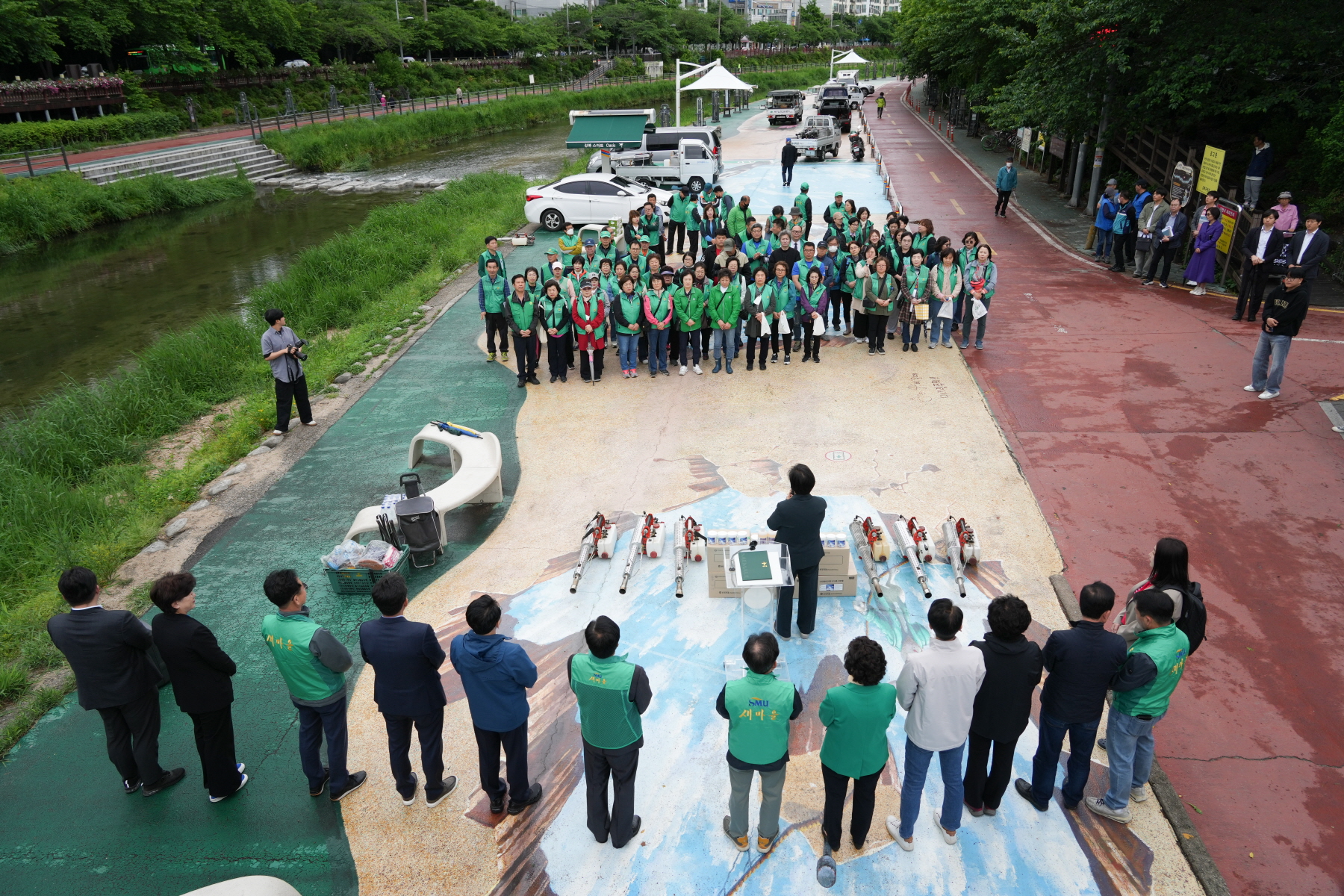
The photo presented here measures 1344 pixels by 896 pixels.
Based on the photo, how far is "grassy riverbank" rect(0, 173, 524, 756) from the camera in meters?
7.89

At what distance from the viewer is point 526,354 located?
1195 centimetres

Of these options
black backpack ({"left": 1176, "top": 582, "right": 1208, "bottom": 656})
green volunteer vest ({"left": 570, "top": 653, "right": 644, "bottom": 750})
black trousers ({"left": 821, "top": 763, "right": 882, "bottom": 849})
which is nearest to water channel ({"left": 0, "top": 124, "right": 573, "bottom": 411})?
green volunteer vest ({"left": 570, "top": 653, "right": 644, "bottom": 750})

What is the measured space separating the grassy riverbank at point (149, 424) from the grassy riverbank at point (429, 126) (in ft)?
67.8

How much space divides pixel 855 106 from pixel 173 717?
166ft

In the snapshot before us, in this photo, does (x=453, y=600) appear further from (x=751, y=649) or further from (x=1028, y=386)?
(x=1028, y=386)

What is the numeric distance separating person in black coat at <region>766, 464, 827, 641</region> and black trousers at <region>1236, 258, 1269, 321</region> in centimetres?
1104

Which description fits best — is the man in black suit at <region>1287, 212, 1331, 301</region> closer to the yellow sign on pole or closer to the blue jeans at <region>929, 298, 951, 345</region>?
the blue jeans at <region>929, 298, 951, 345</region>

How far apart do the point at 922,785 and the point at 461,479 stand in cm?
539

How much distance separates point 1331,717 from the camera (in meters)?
5.83

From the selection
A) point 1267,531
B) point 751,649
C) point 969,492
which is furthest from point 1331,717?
point 751,649

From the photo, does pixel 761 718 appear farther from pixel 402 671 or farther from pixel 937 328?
pixel 937 328

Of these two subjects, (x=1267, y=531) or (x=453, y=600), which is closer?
(x=453, y=600)

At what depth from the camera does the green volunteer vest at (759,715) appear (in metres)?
4.30

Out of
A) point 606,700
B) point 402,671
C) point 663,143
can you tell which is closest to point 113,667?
point 402,671
